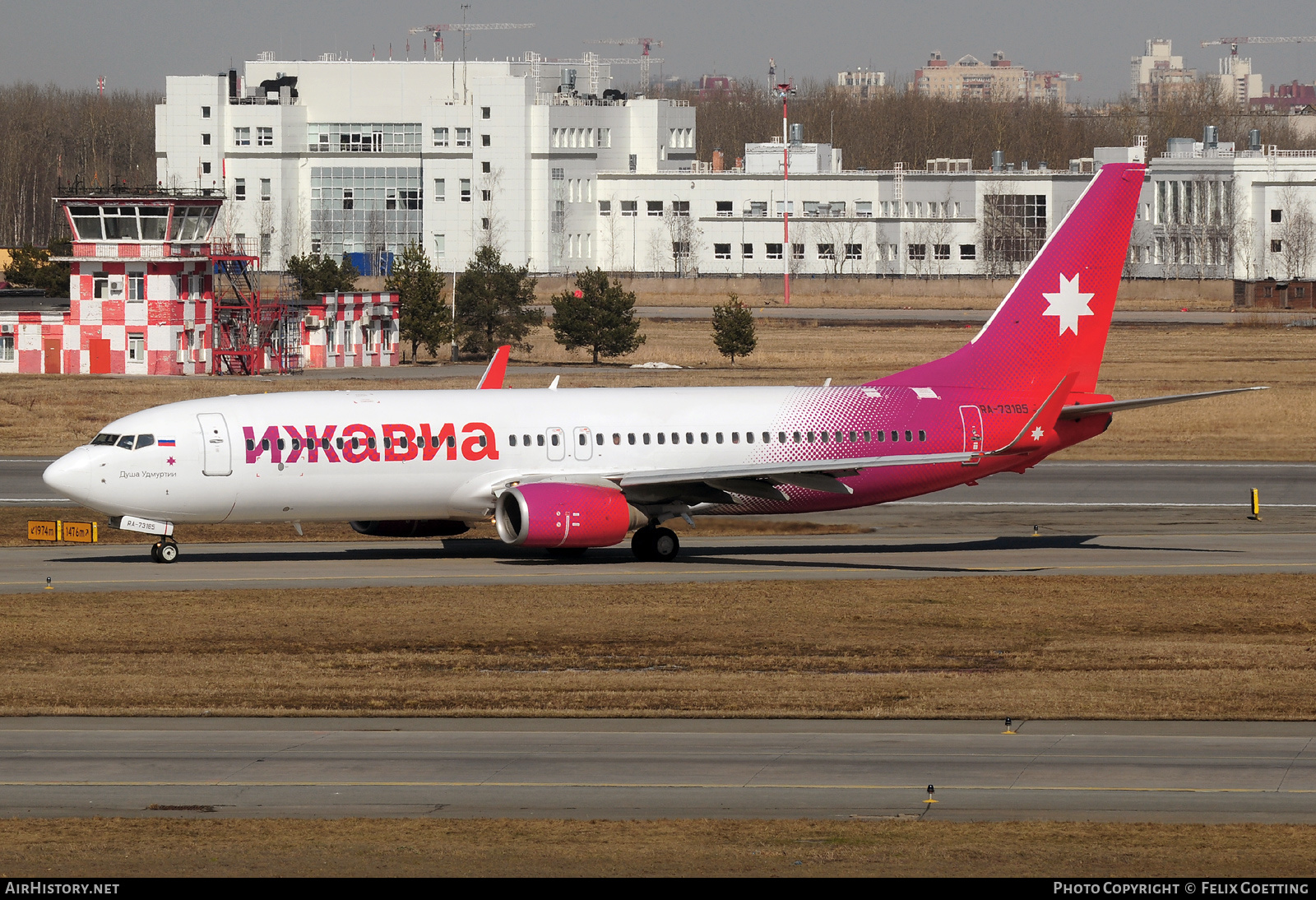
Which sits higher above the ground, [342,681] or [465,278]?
[465,278]

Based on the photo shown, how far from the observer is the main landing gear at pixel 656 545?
42.7m

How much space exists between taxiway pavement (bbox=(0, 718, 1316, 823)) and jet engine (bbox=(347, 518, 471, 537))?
1817 centimetres

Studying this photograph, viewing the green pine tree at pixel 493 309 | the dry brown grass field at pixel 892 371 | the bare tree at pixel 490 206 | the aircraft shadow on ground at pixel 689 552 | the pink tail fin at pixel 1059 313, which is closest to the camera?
the aircraft shadow on ground at pixel 689 552

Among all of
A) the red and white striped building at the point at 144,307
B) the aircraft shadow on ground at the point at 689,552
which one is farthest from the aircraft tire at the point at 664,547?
the red and white striped building at the point at 144,307

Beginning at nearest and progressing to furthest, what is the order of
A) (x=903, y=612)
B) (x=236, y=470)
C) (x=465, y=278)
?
1. (x=903, y=612)
2. (x=236, y=470)
3. (x=465, y=278)

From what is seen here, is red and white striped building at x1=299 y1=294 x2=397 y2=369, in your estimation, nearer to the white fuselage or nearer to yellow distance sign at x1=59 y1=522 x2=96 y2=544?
yellow distance sign at x1=59 y1=522 x2=96 y2=544

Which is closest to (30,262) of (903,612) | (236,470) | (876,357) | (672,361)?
(672,361)

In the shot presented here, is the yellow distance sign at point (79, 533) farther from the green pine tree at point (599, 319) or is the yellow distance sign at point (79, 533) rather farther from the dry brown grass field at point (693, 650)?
the green pine tree at point (599, 319)

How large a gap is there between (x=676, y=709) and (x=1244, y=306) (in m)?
150

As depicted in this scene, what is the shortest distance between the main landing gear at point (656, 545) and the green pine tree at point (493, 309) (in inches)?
2899

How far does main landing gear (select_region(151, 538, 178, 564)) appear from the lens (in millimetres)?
41469

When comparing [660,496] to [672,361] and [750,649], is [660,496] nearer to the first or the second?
[750,649]

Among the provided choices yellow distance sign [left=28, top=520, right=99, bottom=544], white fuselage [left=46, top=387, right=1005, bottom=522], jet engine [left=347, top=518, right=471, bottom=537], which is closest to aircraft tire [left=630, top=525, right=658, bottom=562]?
white fuselage [left=46, top=387, right=1005, bottom=522]

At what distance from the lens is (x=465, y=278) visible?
378 ft
